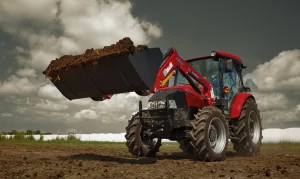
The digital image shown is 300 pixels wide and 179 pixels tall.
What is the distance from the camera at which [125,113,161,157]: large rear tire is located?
8859 millimetres

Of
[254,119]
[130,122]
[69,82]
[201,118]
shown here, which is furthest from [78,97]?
[254,119]

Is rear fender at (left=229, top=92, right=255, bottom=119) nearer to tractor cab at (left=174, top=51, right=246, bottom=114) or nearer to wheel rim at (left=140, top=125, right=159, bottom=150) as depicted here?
tractor cab at (left=174, top=51, right=246, bottom=114)

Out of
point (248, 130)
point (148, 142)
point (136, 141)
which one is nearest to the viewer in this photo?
point (136, 141)

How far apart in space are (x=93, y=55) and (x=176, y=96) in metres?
2.31

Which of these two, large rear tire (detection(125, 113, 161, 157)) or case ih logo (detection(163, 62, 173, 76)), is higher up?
case ih logo (detection(163, 62, 173, 76))

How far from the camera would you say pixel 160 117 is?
26.3 feet

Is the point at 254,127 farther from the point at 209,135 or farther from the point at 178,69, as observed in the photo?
the point at 178,69

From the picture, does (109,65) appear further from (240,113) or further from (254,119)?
(254,119)

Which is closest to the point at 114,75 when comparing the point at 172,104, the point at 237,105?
the point at 172,104

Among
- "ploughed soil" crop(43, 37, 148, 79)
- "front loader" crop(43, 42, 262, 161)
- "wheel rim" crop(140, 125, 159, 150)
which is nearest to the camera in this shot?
"ploughed soil" crop(43, 37, 148, 79)

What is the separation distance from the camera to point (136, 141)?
884 cm

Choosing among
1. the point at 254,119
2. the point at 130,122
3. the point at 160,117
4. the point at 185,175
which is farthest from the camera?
the point at 254,119

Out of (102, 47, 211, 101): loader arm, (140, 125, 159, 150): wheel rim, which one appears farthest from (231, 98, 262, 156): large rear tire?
(140, 125, 159, 150): wheel rim

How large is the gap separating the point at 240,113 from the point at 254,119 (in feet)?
3.91
